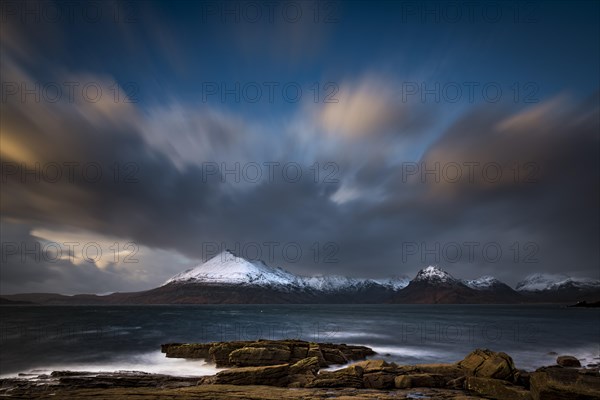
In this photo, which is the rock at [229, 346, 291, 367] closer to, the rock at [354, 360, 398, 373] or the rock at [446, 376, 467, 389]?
the rock at [354, 360, 398, 373]

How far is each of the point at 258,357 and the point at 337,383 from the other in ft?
28.5

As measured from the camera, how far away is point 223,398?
54.2 ft

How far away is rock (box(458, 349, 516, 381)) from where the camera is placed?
21.0 meters

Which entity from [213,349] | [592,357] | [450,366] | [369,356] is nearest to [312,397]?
[450,366]

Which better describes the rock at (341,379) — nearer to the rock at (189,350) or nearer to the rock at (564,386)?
the rock at (564,386)

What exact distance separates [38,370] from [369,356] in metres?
32.6

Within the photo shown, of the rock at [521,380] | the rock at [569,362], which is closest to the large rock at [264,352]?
the rock at [521,380]

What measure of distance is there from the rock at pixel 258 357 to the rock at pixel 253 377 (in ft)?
18.3

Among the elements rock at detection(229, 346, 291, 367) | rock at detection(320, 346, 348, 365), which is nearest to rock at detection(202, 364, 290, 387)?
rock at detection(229, 346, 291, 367)

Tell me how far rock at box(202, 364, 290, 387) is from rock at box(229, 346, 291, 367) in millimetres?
5578

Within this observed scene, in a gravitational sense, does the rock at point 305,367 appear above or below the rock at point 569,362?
above

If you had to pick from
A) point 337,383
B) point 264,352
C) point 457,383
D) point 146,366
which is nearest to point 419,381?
point 457,383

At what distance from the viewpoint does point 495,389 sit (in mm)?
18719

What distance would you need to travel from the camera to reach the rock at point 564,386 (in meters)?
14.9
